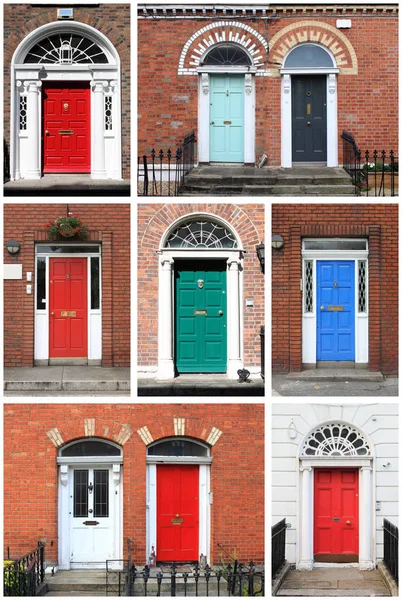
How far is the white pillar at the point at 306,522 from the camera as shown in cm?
985

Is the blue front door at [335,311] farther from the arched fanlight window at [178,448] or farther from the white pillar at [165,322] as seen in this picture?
the arched fanlight window at [178,448]

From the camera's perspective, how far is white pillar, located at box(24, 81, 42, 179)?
1226 centimetres

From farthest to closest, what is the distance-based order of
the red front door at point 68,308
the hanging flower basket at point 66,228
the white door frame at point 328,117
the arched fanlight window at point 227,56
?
the white door frame at point 328,117 → the arched fanlight window at point 227,56 → the red front door at point 68,308 → the hanging flower basket at point 66,228

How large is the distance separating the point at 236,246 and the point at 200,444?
8.87 feet

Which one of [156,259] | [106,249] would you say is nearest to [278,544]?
[156,259]

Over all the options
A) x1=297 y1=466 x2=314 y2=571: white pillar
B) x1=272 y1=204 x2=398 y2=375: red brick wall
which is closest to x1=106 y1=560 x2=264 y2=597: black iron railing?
x1=297 y1=466 x2=314 y2=571: white pillar

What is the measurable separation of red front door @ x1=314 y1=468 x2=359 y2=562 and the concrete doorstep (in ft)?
9.41

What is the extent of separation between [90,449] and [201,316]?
2.42 meters

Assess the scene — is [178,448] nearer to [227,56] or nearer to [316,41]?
[227,56]

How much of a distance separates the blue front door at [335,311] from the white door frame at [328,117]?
99.5 inches

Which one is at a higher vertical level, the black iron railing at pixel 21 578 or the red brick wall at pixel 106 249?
the red brick wall at pixel 106 249

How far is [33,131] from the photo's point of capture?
12.4 meters

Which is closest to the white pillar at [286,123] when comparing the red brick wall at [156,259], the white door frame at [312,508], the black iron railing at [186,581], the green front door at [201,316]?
the red brick wall at [156,259]

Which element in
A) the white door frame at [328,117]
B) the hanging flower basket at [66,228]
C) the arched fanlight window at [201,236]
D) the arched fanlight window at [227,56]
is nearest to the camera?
the arched fanlight window at [201,236]
